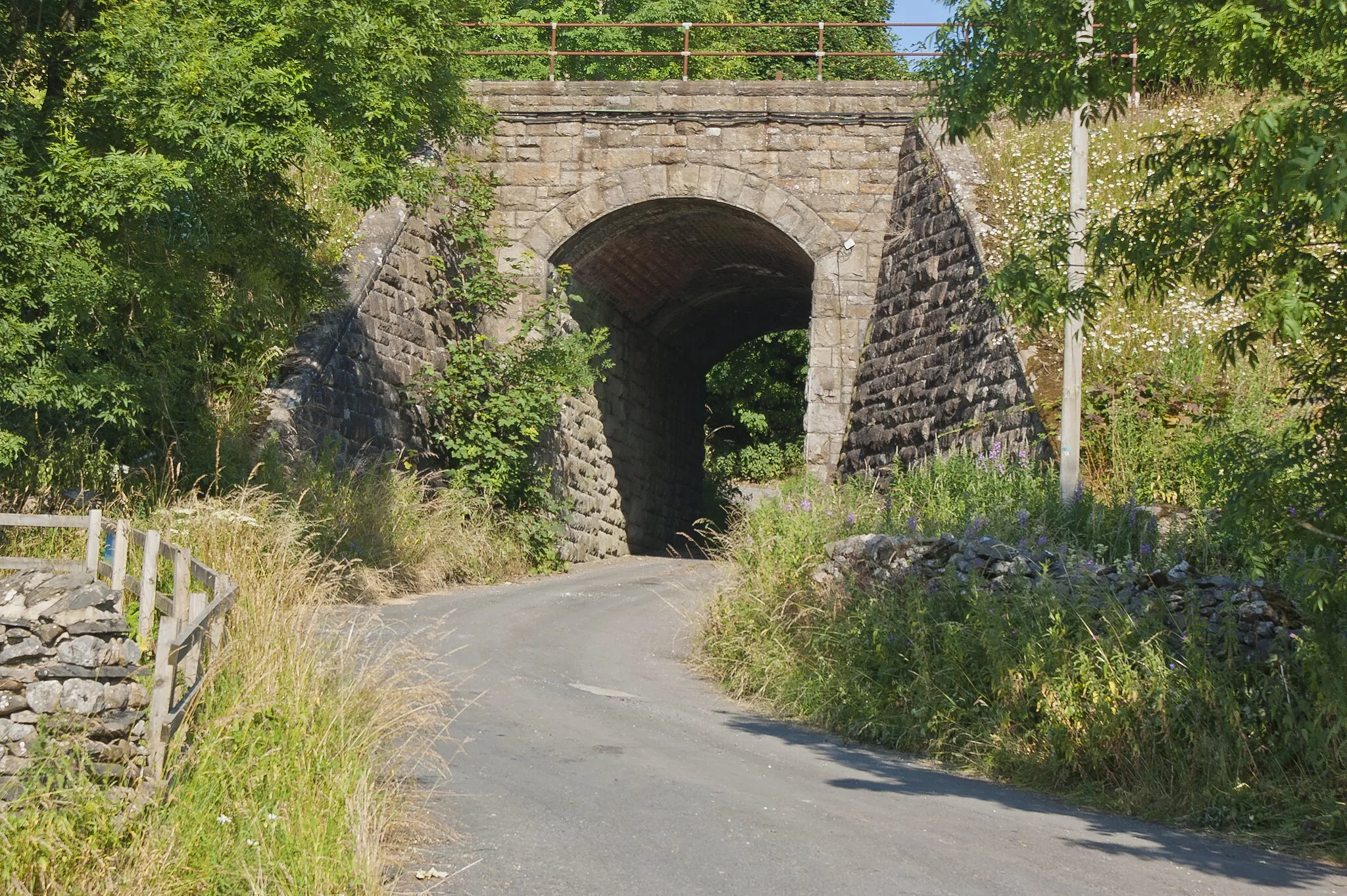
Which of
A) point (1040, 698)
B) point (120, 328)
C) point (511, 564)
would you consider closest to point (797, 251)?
point (511, 564)

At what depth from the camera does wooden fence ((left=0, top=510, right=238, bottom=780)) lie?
5.33 m

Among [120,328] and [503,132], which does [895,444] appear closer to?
[503,132]

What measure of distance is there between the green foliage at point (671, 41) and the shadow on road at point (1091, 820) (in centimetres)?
2174

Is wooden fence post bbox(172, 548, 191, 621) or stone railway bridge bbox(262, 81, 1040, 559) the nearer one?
wooden fence post bbox(172, 548, 191, 621)

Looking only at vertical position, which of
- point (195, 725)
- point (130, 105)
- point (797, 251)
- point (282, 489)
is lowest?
point (195, 725)

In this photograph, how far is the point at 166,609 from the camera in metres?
5.79

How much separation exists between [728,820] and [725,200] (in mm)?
13272

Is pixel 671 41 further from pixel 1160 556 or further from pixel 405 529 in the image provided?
pixel 1160 556

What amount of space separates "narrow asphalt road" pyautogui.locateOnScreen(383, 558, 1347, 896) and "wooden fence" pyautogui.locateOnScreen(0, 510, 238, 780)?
1.20 metres

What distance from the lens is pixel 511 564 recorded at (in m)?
16.5

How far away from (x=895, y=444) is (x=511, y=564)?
5023mm

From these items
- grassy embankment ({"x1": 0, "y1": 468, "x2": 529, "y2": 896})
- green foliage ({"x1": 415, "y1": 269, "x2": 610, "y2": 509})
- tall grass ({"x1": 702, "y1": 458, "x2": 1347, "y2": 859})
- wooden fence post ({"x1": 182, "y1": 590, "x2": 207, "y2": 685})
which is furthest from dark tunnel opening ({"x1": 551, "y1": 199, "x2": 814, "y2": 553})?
wooden fence post ({"x1": 182, "y1": 590, "x2": 207, "y2": 685})

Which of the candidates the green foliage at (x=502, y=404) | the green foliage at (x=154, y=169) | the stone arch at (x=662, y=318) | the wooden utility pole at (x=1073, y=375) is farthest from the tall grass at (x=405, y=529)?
the wooden utility pole at (x=1073, y=375)

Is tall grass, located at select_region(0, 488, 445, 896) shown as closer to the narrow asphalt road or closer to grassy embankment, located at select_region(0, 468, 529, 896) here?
grassy embankment, located at select_region(0, 468, 529, 896)
